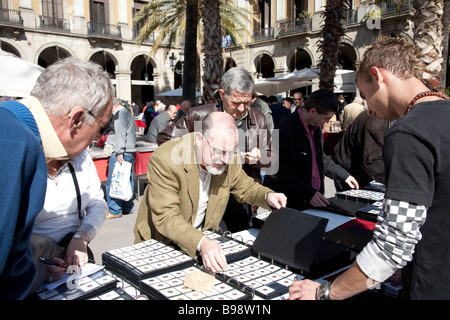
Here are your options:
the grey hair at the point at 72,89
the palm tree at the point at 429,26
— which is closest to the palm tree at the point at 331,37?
the palm tree at the point at 429,26

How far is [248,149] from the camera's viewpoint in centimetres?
350

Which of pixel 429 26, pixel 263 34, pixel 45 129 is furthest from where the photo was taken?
pixel 263 34

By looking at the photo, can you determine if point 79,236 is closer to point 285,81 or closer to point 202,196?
point 202,196

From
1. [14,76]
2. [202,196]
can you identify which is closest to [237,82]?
[202,196]

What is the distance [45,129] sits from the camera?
3.56 ft

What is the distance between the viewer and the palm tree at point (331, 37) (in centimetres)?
777

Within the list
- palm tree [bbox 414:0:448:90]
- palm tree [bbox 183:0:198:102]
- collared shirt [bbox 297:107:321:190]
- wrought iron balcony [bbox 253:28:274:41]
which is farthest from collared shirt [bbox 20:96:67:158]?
wrought iron balcony [bbox 253:28:274:41]

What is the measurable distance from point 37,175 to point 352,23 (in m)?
23.0

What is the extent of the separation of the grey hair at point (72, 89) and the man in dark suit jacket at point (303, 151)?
2.10m

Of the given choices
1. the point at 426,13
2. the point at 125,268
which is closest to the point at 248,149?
the point at 125,268

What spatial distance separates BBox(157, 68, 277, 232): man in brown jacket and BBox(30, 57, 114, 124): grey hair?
168cm

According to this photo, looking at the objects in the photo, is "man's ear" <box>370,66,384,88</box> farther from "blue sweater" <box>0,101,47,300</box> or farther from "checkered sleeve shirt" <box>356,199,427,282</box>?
"blue sweater" <box>0,101,47,300</box>

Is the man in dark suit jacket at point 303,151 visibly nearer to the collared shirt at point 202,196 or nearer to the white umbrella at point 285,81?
the collared shirt at point 202,196

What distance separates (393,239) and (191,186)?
1289 millimetres
